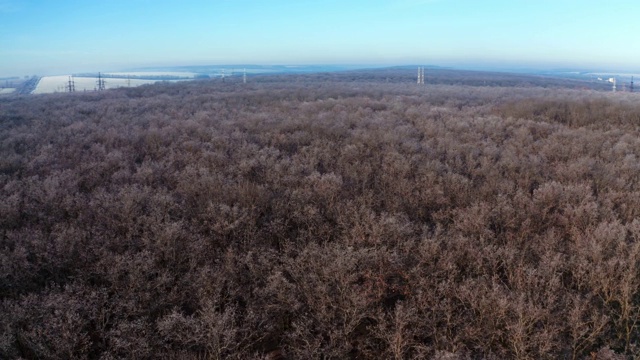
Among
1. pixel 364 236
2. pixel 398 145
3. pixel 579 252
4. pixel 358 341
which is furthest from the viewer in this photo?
pixel 398 145

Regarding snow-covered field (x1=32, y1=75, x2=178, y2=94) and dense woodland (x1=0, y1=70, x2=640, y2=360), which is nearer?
dense woodland (x1=0, y1=70, x2=640, y2=360)

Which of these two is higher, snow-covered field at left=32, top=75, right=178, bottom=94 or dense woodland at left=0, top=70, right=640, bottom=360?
snow-covered field at left=32, top=75, right=178, bottom=94

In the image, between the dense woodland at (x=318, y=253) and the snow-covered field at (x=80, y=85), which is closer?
the dense woodland at (x=318, y=253)

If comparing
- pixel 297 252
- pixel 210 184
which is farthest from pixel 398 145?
pixel 297 252

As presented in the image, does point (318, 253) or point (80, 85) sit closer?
point (318, 253)

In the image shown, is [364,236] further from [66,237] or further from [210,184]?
[66,237]

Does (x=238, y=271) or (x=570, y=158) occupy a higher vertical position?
(x=570, y=158)

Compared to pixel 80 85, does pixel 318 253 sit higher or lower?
lower

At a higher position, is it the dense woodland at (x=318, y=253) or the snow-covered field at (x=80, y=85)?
the snow-covered field at (x=80, y=85)
